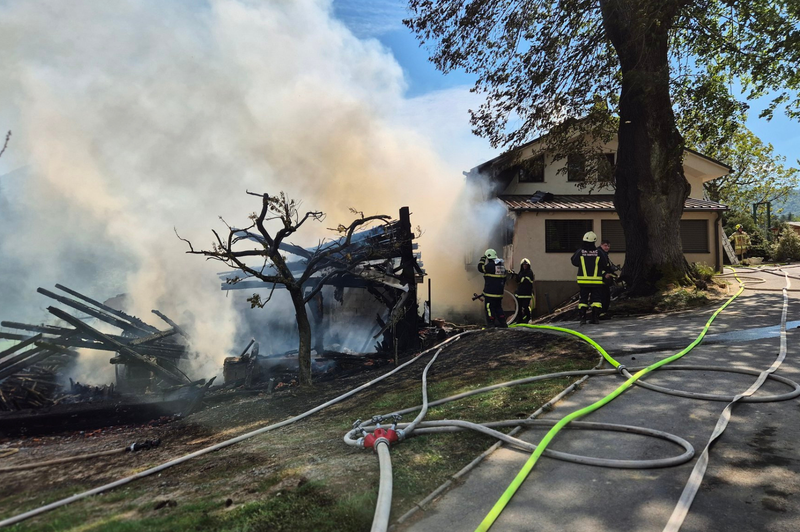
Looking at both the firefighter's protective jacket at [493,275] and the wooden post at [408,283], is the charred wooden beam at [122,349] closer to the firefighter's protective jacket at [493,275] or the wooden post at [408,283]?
the wooden post at [408,283]

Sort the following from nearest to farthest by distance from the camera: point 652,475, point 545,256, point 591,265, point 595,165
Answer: point 652,475 → point 591,265 → point 595,165 → point 545,256

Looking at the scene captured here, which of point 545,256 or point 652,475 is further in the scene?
point 545,256

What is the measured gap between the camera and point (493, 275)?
34.0 feet

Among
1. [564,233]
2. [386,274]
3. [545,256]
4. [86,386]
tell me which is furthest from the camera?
[564,233]

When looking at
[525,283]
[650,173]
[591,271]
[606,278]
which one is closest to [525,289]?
[525,283]

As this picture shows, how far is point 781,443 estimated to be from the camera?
3.58 meters

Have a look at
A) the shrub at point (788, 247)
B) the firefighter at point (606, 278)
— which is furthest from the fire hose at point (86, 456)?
the shrub at point (788, 247)

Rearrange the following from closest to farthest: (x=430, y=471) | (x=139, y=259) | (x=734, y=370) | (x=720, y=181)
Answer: (x=430, y=471)
(x=734, y=370)
(x=139, y=259)
(x=720, y=181)

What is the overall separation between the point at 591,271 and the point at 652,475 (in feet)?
22.7

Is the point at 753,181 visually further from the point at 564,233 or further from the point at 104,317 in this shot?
the point at 104,317

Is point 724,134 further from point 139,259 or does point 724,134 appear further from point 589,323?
point 139,259

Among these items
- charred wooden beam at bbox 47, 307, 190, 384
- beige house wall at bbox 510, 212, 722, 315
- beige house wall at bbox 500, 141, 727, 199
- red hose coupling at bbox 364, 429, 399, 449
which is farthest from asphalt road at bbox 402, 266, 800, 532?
beige house wall at bbox 500, 141, 727, 199

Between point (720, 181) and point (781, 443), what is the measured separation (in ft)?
128

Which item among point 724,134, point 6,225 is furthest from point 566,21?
point 6,225
